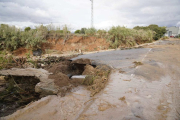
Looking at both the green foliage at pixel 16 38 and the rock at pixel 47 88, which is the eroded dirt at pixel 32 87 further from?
the green foliage at pixel 16 38

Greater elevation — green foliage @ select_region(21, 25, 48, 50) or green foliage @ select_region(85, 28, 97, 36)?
green foliage @ select_region(85, 28, 97, 36)

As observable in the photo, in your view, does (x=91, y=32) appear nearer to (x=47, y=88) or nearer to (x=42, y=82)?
(x=42, y=82)

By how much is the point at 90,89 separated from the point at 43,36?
1004 cm

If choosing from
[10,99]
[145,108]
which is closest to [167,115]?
[145,108]

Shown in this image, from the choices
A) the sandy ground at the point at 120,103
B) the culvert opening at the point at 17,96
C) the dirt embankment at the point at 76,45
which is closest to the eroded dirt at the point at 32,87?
the culvert opening at the point at 17,96

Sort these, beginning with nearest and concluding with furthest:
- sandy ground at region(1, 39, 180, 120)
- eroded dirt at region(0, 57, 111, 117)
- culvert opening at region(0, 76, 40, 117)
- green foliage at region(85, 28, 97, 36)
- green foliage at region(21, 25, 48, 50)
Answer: sandy ground at region(1, 39, 180, 120)
culvert opening at region(0, 76, 40, 117)
eroded dirt at region(0, 57, 111, 117)
green foliage at region(21, 25, 48, 50)
green foliage at region(85, 28, 97, 36)

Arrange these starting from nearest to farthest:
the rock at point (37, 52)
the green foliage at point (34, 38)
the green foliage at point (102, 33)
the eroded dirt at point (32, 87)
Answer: the eroded dirt at point (32, 87)
the green foliage at point (34, 38)
the rock at point (37, 52)
the green foliage at point (102, 33)

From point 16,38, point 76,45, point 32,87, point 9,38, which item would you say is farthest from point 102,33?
point 32,87

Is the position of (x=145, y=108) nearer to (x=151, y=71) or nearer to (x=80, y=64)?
(x=151, y=71)

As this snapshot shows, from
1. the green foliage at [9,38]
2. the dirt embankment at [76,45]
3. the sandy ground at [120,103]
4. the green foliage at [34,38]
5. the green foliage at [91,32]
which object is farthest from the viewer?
the green foliage at [91,32]

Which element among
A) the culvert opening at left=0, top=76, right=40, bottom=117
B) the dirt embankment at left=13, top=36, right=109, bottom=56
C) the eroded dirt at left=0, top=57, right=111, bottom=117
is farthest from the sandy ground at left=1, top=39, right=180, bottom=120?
the dirt embankment at left=13, top=36, right=109, bottom=56

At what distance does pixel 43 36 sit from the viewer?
36.3ft

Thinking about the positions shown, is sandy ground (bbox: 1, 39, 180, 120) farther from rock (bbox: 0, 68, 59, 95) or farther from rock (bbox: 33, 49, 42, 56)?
rock (bbox: 33, 49, 42, 56)

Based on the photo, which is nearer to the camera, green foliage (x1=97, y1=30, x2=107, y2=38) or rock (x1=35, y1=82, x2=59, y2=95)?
rock (x1=35, y1=82, x2=59, y2=95)
